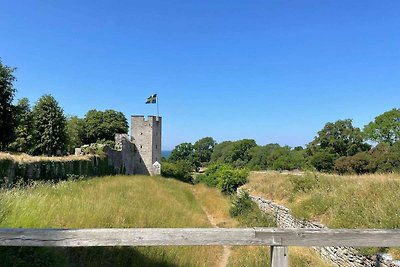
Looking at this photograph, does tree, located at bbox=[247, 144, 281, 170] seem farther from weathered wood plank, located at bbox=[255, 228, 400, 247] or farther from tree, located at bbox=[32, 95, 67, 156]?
weathered wood plank, located at bbox=[255, 228, 400, 247]

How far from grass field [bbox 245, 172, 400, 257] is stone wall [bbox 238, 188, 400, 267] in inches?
9.4

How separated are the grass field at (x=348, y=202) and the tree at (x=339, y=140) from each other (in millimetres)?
46805

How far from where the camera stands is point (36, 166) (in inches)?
578

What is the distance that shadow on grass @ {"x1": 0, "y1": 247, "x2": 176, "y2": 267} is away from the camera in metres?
3.94

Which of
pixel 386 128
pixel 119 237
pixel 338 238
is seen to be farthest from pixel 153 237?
pixel 386 128

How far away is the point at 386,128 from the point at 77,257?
58.7 metres

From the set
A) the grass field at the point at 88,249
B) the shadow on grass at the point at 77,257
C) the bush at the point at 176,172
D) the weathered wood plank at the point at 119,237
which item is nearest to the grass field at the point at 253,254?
the grass field at the point at 88,249

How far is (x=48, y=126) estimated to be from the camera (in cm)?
2683

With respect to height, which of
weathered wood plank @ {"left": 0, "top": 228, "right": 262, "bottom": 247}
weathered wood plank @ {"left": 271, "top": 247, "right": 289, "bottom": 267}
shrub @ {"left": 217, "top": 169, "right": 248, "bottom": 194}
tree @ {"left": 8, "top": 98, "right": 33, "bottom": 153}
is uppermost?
tree @ {"left": 8, "top": 98, "right": 33, "bottom": 153}

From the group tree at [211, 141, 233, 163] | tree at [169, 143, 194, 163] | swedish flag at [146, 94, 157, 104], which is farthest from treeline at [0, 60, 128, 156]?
tree at [211, 141, 233, 163]

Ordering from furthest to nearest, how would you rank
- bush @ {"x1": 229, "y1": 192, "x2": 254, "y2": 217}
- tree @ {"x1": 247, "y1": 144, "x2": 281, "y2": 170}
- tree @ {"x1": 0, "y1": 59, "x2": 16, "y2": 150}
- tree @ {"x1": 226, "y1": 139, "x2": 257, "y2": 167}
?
tree @ {"x1": 226, "y1": 139, "x2": 257, "y2": 167}
tree @ {"x1": 247, "y1": 144, "x2": 281, "y2": 170}
tree @ {"x1": 0, "y1": 59, "x2": 16, "y2": 150}
bush @ {"x1": 229, "y1": 192, "x2": 254, "y2": 217}

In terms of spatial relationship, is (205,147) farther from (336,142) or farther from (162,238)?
(162,238)

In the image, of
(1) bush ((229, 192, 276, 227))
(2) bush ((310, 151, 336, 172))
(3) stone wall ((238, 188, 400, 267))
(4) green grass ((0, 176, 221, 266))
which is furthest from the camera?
(2) bush ((310, 151, 336, 172))

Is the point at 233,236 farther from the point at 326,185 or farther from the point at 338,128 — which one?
the point at 338,128
